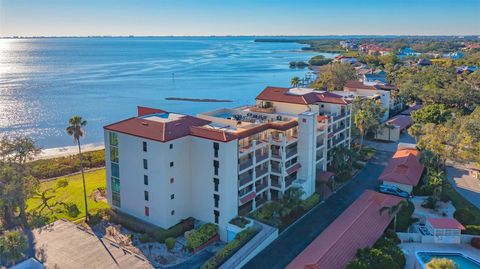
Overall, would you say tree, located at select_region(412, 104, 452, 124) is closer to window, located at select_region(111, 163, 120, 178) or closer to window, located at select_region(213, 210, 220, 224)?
window, located at select_region(213, 210, 220, 224)

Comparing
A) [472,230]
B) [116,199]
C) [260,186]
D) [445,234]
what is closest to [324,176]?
[260,186]

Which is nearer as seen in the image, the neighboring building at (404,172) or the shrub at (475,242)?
the shrub at (475,242)

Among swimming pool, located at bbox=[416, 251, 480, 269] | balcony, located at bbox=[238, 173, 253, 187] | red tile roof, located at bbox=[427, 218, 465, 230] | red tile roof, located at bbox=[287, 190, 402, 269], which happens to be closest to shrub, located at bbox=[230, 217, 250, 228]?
balcony, located at bbox=[238, 173, 253, 187]

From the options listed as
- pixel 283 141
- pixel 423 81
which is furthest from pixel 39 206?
pixel 423 81

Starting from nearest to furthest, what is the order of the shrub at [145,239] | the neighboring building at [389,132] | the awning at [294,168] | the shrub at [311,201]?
the shrub at [145,239], the shrub at [311,201], the awning at [294,168], the neighboring building at [389,132]

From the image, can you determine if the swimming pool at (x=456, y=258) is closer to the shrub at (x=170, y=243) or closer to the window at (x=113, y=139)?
the shrub at (x=170, y=243)

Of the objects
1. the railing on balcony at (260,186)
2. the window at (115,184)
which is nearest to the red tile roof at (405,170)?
the railing on balcony at (260,186)

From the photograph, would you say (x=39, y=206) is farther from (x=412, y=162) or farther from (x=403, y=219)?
(x=412, y=162)
